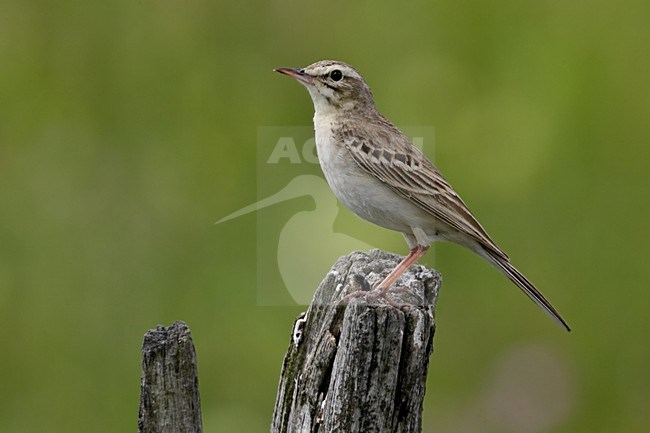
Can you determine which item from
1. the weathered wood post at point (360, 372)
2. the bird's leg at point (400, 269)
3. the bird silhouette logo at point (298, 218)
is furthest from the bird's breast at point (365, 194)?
the weathered wood post at point (360, 372)

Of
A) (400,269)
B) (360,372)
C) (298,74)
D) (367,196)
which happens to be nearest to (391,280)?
(400,269)

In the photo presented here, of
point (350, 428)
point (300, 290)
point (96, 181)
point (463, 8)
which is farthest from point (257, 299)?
point (350, 428)

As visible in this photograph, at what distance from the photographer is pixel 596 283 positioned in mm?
10039

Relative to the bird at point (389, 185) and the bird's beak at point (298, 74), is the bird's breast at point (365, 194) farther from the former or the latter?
the bird's beak at point (298, 74)

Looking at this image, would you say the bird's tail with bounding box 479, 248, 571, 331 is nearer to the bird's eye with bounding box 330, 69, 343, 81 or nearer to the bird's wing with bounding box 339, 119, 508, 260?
the bird's wing with bounding box 339, 119, 508, 260

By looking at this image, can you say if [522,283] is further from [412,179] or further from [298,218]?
[298,218]

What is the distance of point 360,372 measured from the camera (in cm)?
532

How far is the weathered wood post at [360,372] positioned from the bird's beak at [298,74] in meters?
2.37

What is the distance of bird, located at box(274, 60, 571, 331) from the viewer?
7.54m

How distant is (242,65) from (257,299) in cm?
227

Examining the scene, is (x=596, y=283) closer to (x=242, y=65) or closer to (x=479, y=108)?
(x=479, y=108)

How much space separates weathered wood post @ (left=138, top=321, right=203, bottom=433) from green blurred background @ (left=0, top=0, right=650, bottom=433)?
13.6 feet

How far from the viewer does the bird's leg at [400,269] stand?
6.59 m

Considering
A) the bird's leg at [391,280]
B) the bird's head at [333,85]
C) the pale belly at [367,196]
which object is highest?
the bird's head at [333,85]
